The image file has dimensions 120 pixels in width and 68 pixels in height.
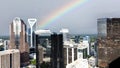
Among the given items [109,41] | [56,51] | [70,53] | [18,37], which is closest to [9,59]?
[70,53]

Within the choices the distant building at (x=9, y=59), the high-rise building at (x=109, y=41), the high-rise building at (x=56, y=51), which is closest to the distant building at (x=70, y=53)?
the distant building at (x=9, y=59)

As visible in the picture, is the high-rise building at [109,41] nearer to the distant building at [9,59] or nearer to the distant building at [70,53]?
the distant building at [9,59]

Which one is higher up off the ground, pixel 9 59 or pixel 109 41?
pixel 109 41

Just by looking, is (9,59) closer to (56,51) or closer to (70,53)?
(70,53)

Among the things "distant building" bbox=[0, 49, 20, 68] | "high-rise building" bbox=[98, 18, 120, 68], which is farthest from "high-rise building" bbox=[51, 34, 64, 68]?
"high-rise building" bbox=[98, 18, 120, 68]

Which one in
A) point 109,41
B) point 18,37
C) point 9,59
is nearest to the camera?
point 109,41

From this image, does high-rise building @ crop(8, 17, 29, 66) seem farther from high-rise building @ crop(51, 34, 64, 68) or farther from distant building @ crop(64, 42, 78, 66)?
high-rise building @ crop(51, 34, 64, 68)

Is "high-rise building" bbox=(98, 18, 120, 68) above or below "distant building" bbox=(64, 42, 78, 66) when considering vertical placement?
above

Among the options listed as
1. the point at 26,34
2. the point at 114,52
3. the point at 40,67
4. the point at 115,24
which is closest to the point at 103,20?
the point at 115,24

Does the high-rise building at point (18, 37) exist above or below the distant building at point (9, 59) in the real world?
above
